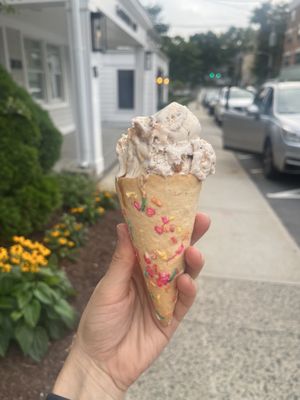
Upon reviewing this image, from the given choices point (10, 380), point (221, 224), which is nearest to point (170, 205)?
point (10, 380)

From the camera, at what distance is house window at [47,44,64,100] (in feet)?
38.7

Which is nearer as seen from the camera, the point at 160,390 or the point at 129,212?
the point at 129,212

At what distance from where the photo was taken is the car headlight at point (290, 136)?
21.8ft

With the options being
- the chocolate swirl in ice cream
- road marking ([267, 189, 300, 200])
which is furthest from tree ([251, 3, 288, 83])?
the chocolate swirl in ice cream

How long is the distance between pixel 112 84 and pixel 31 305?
1474cm

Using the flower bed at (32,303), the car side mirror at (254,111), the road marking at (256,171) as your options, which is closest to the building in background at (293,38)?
the road marking at (256,171)

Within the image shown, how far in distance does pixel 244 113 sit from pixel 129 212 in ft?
24.8

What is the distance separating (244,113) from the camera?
858 centimetres

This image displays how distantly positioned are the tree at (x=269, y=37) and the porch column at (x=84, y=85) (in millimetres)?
40976

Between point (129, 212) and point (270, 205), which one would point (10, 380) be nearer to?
point (129, 212)

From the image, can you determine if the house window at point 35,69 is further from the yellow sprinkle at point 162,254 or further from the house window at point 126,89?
the yellow sprinkle at point 162,254

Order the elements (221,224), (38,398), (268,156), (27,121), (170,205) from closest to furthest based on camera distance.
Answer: (170,205), (38,398), (27,121), (221,224), (268,156)

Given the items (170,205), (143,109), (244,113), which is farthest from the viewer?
(143,109)

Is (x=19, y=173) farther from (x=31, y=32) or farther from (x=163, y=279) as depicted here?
(x=31, y=32)
